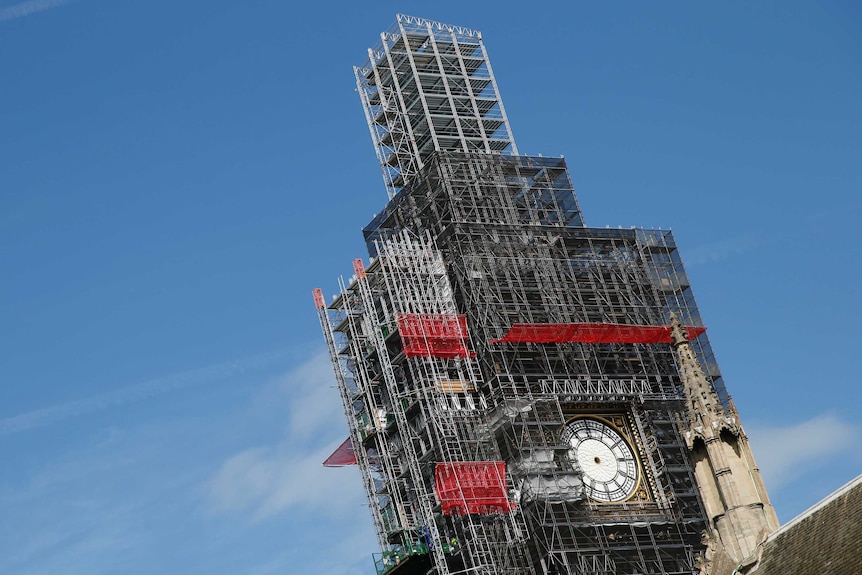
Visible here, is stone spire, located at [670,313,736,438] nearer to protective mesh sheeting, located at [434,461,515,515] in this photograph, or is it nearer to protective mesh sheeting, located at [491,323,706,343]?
protective mesh sheeting, located at [434,461,515,515]

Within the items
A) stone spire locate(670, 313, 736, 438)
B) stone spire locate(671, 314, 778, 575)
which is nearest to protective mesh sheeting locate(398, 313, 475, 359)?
stone spire locate(670, 313, 736, 438)

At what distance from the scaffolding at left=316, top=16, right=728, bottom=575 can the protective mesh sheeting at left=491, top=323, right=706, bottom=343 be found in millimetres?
94

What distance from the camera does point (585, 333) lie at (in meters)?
73.9

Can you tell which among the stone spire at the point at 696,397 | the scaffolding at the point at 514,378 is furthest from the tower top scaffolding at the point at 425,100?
the stone spire at the point at 696,397

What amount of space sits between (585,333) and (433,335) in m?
7.07

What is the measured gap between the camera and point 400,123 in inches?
3403

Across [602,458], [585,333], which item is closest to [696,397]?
[602,458]

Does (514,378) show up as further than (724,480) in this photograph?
Yes

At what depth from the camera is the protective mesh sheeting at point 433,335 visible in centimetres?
7294

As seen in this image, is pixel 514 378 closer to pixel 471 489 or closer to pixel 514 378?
pixel 514 378

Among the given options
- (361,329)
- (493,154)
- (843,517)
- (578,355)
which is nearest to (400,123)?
(493,154)

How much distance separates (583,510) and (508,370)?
7243 mm

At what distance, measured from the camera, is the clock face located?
71.5 meters

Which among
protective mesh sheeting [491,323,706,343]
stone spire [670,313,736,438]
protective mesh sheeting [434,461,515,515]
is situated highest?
protective mesh sheeting [491,323,706,343]
